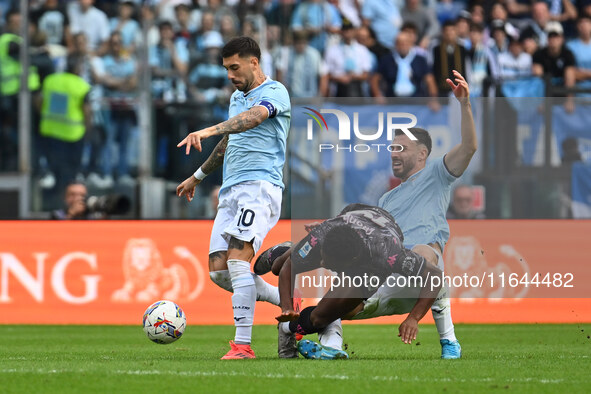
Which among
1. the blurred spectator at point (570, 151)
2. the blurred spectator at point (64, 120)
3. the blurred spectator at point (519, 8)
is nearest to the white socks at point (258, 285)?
the blurred spectator at point (570, 151)

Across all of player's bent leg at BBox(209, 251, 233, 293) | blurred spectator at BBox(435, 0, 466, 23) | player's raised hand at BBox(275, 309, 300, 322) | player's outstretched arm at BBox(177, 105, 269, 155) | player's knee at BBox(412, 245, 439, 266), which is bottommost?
player's raised hand at BBox(275, 309, 300, 322)

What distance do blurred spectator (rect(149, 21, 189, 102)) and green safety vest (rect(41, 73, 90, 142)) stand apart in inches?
41.2

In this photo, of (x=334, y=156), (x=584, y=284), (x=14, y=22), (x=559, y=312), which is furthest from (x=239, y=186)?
(x=14, y=22)

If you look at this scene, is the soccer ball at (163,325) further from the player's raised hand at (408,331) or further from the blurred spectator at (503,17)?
the blurred spectator at (503,17)

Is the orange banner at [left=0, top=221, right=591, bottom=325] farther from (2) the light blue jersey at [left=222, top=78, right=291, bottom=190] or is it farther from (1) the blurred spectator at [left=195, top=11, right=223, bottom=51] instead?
(2) the light blue jersey at [left=222, top=78, right=291, bottom=190]

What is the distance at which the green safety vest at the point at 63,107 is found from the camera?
14.9 meters

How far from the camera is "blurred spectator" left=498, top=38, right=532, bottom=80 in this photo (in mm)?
15723

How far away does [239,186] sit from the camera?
7730 millimetres

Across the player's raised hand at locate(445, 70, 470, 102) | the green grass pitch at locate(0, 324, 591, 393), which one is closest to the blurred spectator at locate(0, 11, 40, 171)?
the green grass pitch at locate(0, 324, 591, 393)

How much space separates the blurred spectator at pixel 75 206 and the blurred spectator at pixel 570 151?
610 cm

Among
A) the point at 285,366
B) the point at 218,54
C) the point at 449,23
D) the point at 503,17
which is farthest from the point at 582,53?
the point at 285,366

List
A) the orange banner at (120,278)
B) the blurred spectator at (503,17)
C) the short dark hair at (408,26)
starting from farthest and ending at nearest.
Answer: the blurred spectator at (503,17)
the short dark hair at (408,26)
the orange banner at (120,278)

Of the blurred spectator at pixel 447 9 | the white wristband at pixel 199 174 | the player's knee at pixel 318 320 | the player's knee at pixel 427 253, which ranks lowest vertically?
the player's knee at pixel 318 320

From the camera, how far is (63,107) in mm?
15070
